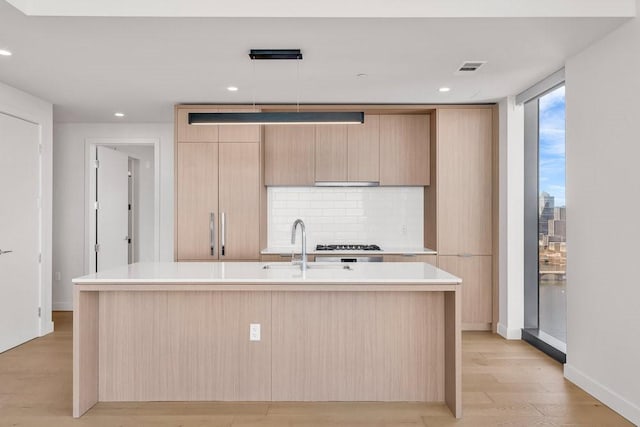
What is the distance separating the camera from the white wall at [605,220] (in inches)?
111

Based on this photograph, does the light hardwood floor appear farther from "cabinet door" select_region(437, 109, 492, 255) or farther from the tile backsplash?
the tile backsplash

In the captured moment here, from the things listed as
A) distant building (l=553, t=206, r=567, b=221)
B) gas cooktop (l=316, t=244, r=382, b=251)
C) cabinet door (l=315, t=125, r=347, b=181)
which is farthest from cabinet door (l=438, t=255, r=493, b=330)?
cabinet door (l=315, t=125, r=347, b=181)

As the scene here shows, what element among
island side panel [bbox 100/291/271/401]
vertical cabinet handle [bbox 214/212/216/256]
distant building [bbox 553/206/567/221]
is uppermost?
distant building [bbox 553/206/567/221]

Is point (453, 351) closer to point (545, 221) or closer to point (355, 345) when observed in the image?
point (355, 345)

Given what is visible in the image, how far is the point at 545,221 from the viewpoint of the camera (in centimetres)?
450

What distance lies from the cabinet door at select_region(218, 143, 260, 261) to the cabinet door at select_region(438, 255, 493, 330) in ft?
6.97

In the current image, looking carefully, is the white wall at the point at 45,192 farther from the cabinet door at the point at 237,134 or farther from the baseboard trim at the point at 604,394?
the baseboard trim at the point at 604,394

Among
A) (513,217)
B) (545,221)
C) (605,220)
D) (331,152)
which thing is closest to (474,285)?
(513,217)

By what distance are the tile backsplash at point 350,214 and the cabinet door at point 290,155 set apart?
37 cm

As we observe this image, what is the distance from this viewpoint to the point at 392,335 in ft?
10.1

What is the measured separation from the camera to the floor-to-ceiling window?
4.22m

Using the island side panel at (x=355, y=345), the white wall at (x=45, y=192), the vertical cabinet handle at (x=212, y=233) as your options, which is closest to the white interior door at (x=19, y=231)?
the white wall at (x=45, y=192)
